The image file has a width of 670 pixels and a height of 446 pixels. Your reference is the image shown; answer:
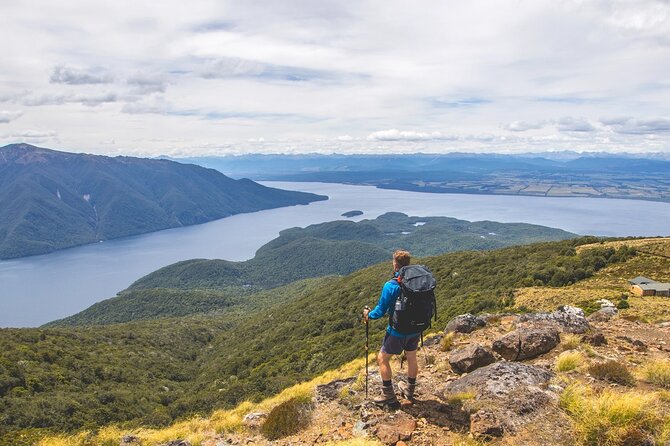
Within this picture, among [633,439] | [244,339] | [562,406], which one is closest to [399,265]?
[562,406]

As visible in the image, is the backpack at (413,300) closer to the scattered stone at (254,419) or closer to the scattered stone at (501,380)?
the scattered stone at (501,380)

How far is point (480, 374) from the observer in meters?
8.38

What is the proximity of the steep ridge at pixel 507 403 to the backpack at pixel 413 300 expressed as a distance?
165 centimetres

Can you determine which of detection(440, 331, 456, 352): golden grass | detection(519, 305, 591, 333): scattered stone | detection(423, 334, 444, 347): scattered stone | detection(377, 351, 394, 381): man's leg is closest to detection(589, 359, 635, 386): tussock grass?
detection(519, 305, 591, 333): scattered stone

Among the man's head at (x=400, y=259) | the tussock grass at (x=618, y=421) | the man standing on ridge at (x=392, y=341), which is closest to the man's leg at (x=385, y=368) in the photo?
the man standing on ridge at (x=392, y=341)

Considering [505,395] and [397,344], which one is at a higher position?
[397,344]

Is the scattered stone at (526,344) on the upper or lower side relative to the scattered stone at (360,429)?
upper

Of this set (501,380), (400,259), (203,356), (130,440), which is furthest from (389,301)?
(203,356)

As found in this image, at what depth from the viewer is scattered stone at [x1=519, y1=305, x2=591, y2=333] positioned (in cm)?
1142

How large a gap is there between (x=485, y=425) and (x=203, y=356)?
5118 cm

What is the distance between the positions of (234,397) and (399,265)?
52.6ft

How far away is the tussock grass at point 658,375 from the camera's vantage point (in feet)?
24.3

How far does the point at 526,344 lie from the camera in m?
9.99

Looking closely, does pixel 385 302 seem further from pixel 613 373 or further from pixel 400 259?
A: pixel 613 373
